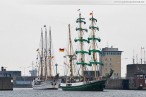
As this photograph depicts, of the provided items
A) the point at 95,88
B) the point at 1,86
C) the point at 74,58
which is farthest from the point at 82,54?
the point at 1,86

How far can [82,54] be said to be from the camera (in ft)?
600

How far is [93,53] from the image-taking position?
18088 cm

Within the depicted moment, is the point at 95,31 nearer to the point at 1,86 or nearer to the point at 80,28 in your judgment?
the point at 80,28

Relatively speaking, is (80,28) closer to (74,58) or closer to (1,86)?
(74,58)

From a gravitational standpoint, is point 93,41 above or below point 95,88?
above

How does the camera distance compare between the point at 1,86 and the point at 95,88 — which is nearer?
the point at 95,88

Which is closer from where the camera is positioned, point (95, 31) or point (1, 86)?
point (95, 31)

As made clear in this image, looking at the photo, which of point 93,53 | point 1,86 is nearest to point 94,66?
point 93,53

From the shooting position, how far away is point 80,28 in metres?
181

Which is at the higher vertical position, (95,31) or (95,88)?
(95,31)

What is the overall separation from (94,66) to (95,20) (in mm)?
12963

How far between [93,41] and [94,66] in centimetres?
717

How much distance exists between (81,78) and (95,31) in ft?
45.7

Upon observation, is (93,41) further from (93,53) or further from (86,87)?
(86,87)
